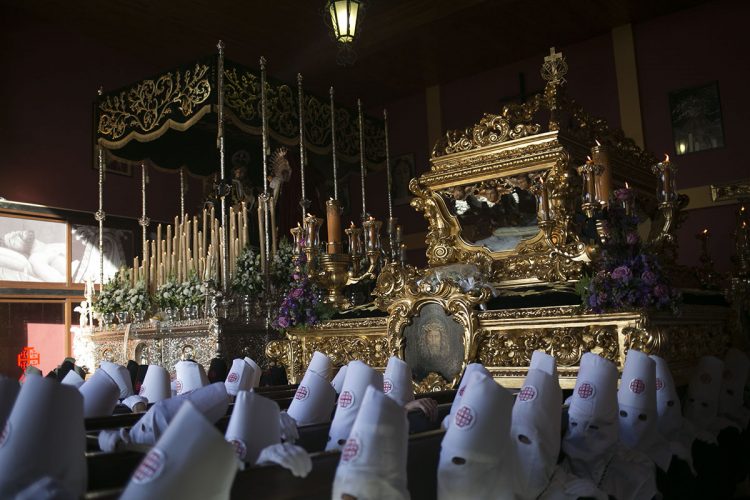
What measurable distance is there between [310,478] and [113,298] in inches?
223

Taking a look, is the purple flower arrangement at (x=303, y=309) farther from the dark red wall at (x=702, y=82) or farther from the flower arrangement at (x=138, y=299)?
the dark red wall at (x=702, y=82)

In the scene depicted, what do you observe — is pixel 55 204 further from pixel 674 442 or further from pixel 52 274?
pixel 674 442

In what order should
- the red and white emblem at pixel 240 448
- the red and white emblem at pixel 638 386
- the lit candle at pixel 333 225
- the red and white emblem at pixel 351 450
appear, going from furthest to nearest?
1. the lit candle at pixel 333 225
2. the red and white emblem at pixel 638 386
3. the red and white emblem at pixel 240 448
4. the red and white emblem at pixel 351 450

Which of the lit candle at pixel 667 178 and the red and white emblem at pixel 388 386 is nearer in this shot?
the red and white emblem at pixel 388 386

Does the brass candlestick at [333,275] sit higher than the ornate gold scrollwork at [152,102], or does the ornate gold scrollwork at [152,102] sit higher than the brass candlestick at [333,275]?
the ornate gold scrollwork at [152,102]

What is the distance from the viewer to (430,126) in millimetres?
10539

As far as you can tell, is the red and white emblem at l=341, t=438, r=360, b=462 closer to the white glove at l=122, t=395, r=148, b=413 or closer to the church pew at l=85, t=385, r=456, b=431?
the church pew at l=85, t=385, r=456, b=431

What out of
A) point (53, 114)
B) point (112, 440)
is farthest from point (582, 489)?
point (53, 114)

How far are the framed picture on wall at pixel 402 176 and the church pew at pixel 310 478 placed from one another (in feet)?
27.1

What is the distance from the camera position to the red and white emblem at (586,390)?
3.21 metres

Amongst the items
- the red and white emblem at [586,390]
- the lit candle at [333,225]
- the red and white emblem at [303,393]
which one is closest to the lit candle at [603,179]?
the red and white emblem at [586,390]

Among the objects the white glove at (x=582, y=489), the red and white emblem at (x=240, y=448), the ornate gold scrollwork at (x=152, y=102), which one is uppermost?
the ornate gold scrollwork at (x=152, y=102)

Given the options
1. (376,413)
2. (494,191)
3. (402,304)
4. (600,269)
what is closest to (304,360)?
(402,304)

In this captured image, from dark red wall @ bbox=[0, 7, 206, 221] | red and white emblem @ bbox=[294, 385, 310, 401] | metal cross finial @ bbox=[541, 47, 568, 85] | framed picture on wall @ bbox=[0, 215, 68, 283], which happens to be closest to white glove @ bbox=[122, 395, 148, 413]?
red and white emblem @ bbox=[294, 385, 310, 401]
